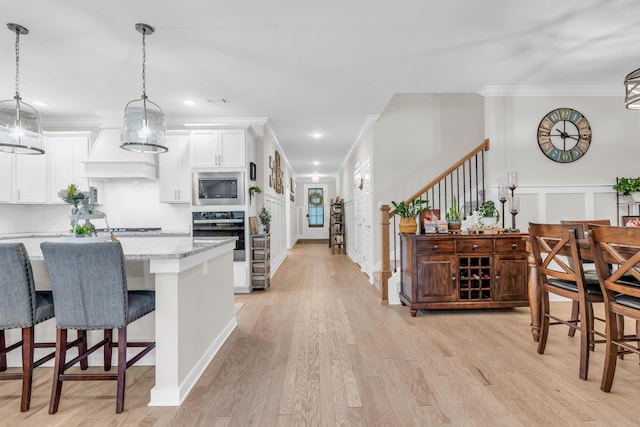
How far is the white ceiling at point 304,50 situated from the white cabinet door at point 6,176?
0.95 m

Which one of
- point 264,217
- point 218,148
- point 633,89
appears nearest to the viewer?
point 633,89

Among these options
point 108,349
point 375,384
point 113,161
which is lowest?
point 375,384

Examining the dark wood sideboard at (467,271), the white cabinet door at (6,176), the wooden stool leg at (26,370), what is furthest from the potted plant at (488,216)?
the white cabinet door at (6,176)

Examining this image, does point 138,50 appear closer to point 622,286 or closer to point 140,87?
point 140,87

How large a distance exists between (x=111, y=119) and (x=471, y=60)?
15.6 feet

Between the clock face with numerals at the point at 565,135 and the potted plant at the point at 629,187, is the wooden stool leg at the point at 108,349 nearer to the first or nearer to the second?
the clock face with numerals at the point at 565,135

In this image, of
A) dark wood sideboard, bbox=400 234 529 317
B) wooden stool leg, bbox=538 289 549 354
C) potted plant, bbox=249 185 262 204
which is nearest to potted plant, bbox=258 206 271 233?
potted plant, bbox=249 185 262 204

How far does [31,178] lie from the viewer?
4.89 meters

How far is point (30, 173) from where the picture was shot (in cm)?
488

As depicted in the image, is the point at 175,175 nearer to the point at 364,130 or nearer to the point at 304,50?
the point at 304,50

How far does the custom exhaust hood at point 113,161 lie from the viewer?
4652 millimetres

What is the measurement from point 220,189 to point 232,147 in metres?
0.63

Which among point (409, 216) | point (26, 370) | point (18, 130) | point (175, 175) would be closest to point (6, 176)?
point (175, 175)

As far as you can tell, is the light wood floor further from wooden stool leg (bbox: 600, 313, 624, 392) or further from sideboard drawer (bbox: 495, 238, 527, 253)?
sideboard drawer (bbox: 495, 238, 527, 253)
